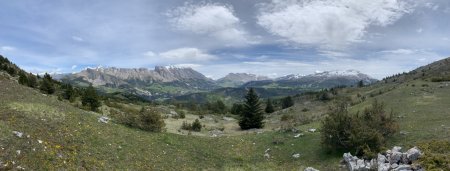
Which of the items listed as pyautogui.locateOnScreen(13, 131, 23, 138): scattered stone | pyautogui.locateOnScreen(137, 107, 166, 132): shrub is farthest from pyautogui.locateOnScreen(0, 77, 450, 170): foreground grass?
pyautogui.locateOnScreen(137, 107, 166, 132): shrub

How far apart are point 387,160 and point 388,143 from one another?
4568 mm

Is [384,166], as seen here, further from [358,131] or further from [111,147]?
[111,147]

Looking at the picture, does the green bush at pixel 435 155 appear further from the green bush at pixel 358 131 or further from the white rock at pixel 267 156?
the white rock at pixel 267 156

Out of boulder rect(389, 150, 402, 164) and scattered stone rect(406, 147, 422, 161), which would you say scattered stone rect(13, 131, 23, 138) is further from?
scattered stone rect(406, 147, 422, 161)

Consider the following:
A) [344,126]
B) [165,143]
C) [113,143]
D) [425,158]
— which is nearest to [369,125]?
[344,126]

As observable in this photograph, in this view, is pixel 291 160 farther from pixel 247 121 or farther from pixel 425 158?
pixel 247 121

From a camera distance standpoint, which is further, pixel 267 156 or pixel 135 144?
pixel 267 156

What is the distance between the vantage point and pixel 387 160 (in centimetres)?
1889

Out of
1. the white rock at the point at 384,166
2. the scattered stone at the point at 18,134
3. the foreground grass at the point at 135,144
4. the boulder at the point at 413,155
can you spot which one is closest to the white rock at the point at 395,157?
the boulder at the point at 413,155

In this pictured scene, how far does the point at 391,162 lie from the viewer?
18516 mm

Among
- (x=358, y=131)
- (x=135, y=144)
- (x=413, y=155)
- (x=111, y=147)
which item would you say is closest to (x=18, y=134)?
(x=111, y=147)

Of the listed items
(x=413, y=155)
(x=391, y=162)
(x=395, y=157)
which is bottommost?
(x=391, y=162)

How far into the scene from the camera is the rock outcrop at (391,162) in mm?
17275

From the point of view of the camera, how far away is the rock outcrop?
17275mm
